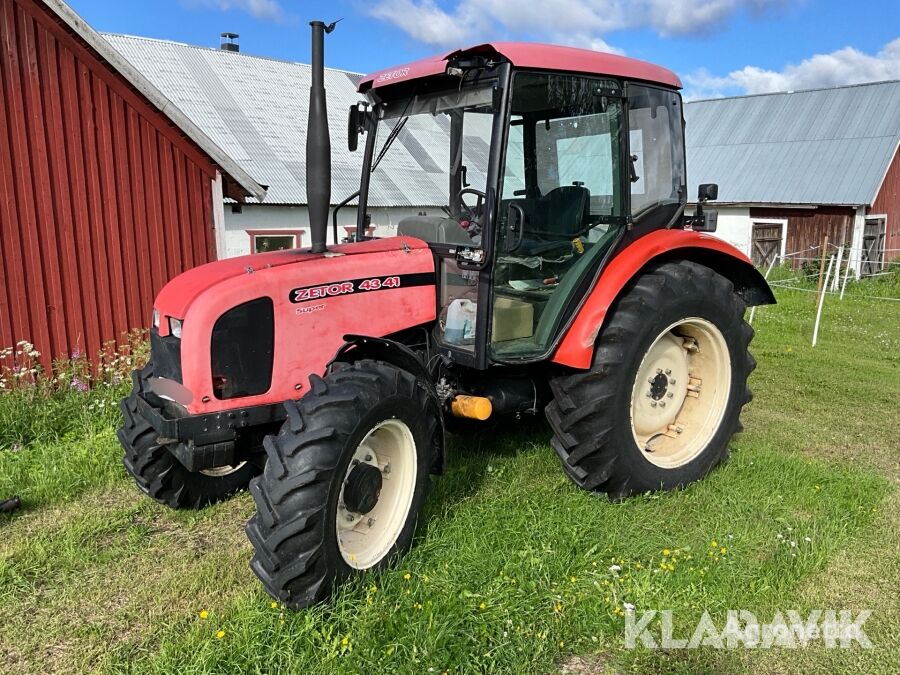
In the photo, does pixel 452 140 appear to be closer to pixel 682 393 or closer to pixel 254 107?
pixel 682 393

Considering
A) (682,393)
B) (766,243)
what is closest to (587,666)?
(682,393)

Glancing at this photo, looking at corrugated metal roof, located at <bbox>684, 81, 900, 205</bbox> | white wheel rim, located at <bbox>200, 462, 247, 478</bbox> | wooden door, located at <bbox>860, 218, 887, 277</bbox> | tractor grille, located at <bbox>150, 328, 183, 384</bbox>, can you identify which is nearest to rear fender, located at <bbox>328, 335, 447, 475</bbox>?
tractor grille, located at <bbox>150, 328, 183, 384</bbox>

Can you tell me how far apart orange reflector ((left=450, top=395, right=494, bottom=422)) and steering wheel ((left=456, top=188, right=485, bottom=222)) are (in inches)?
37.7

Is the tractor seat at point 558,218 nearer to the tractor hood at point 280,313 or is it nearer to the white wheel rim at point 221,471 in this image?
the tractor hood at point 280,313

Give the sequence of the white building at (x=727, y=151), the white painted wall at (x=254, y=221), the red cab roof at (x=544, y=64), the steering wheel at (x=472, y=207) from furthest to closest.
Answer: the white building at (x=727, y=151)
the white painted wall at (x=254, y=221)
the steering wheel at (x=472, y=207)
the red cab roof at (x=544, y=64)

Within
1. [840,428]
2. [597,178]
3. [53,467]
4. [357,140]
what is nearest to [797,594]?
[597,178]

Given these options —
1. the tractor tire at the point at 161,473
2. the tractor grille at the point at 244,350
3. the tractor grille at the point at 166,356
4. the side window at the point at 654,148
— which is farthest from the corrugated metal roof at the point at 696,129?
the tractor grille at the point at 244,350

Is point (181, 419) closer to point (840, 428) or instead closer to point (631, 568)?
point (631, 568)

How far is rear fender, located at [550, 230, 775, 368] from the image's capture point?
3.74 m

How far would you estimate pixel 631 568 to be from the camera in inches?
132

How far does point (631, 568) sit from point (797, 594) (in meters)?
0.73

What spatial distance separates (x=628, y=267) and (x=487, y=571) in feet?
5.68

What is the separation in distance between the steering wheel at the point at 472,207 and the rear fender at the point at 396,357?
36.4 inches

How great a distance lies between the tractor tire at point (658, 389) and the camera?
3818 mm
